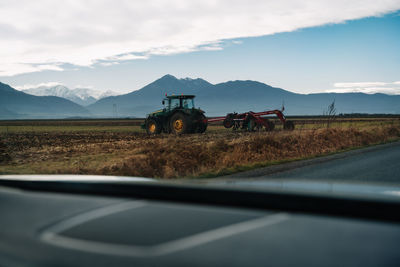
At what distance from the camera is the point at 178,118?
86.0 feet

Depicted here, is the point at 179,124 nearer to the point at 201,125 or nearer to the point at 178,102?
the point at 201,125

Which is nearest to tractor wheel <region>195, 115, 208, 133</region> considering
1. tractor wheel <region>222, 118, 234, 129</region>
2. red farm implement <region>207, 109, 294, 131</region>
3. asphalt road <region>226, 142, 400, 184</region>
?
red farm implement <region>207, 109, 294, 131</region>

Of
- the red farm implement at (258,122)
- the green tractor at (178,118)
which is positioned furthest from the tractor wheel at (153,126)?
the red farm implement at (258,122)

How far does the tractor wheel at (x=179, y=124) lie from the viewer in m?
25.5

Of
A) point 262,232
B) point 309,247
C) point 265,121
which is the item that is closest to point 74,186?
point 262,232

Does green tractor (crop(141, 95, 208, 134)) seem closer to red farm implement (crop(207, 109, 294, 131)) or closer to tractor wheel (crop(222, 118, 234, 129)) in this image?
red farm implement (crop(207, 109, 294, 131))

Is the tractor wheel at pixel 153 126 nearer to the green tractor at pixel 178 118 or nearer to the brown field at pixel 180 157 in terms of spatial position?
the green tractor at pixel 178 118

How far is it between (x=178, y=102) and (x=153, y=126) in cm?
264

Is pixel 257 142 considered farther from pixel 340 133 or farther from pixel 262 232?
pixel 262 232

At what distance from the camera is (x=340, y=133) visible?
2061 centimetres

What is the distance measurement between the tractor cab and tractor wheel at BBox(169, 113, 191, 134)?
976mm

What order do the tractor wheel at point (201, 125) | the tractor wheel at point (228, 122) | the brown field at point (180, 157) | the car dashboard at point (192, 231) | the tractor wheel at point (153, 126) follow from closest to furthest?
the car dashboard at point (192, 231), the brown field at point (180, 157), the tractor wheel at point (201, 125), the tractor wheel at point (153, 126), the tractor wheel at point (228, 122)

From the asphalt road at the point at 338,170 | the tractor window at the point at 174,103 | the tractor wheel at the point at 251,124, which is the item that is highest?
the tractor window at the point at 174,103

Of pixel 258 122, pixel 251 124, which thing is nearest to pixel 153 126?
pixel 251 124
